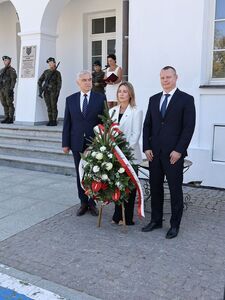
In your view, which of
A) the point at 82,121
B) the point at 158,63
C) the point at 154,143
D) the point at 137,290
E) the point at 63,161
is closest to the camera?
the point at 137,290

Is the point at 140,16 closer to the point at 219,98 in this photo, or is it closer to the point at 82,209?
the point at 219,98

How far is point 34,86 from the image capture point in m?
8.68

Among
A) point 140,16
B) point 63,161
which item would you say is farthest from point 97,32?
point 63,161

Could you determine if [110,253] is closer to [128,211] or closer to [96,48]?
[128,211]

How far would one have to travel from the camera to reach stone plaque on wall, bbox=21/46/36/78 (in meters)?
8.70

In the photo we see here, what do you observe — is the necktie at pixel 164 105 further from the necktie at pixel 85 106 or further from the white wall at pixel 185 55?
the white wall at pixel 185 55

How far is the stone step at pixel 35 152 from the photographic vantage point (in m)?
7.30

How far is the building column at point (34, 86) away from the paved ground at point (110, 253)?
3878 millimetres

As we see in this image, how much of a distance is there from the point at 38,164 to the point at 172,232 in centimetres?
401

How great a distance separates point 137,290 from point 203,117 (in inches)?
153

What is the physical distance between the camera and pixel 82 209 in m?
4.77

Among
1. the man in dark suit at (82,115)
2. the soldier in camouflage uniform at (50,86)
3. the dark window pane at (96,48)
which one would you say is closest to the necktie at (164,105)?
the man in dark suit at (82,115)

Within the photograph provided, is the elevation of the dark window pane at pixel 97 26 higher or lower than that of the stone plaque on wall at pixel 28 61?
higher

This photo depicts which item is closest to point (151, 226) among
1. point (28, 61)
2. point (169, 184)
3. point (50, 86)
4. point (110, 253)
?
point (169, 184)
